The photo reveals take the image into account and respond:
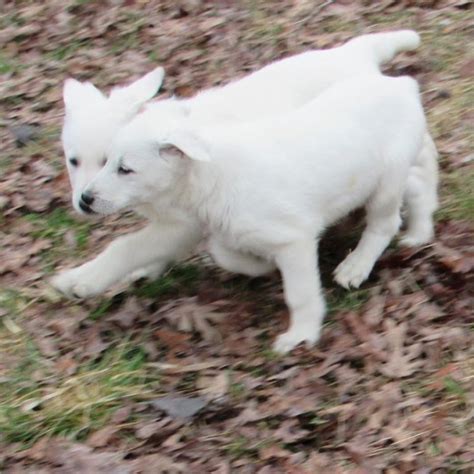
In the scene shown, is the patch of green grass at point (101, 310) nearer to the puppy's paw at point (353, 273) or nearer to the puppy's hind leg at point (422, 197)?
the puppy's paw at point (353, 273)

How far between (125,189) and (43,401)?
3.35 ft

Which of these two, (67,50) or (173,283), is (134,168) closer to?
(173,283)

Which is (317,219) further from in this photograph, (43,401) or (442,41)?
(442,41)

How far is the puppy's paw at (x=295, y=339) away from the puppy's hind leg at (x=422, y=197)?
2.86ft

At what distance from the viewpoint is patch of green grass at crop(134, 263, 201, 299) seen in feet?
17.8

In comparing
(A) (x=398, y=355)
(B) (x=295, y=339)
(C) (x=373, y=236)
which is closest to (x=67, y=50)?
(C) (x=373, y=236)

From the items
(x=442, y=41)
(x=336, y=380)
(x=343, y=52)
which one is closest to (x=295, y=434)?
(x=336, y=380)

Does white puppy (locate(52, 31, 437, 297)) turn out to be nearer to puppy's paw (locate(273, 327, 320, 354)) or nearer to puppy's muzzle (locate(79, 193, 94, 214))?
puppy's muzzle (locate(79, 193, 94, 214))

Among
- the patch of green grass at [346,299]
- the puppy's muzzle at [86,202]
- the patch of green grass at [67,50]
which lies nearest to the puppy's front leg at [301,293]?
the patch of green grass at [346,299]

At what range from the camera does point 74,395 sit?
472cm

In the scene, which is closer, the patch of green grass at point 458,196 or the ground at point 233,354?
the ground at point 233,354

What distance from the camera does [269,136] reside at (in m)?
4.92

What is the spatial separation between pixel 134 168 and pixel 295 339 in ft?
3.61

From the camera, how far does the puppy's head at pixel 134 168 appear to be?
183 inches
